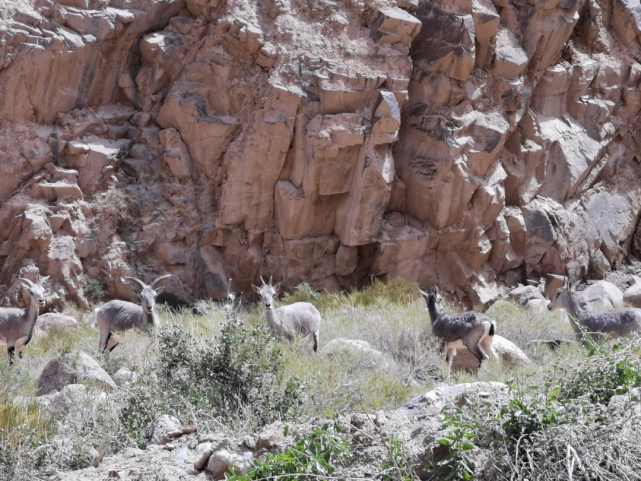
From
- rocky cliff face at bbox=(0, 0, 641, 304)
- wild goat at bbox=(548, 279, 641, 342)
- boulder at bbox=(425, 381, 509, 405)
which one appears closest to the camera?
boulder at bbox=(425, 381, 509, 405)

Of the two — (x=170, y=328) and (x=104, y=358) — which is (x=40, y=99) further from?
(x=170, y=328)

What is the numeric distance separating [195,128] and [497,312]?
22.5ft

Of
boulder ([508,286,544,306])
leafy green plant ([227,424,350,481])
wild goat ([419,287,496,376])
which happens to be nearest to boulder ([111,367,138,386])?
leafy green plant ([227,424,350,481])

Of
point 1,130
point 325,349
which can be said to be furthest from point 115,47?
point 325,349

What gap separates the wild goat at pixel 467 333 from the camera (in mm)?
8305

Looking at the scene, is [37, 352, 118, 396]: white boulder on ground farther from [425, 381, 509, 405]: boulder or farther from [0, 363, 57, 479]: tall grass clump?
[425, 381, 509, 405]: boulder

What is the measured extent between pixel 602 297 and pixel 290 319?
271 inches

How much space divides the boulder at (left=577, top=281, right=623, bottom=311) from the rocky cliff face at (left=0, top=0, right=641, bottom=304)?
2.02m

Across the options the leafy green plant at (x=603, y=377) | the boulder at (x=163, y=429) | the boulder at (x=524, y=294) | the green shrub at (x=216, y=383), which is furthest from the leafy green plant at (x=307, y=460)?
the boulder at (x=524, y=294)

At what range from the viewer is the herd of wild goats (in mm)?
8375

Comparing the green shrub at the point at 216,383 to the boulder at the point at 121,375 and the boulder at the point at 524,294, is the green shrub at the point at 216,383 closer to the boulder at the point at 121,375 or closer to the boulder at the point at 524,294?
the boulder at the point at 121,375

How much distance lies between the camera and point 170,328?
6602mm

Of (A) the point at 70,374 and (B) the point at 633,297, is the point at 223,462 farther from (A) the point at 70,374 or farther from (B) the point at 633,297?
(B) the point at 633,297

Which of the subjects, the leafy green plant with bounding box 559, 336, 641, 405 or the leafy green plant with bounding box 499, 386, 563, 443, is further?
the leafy green plant with bounding box 559, 336, 641, 405
